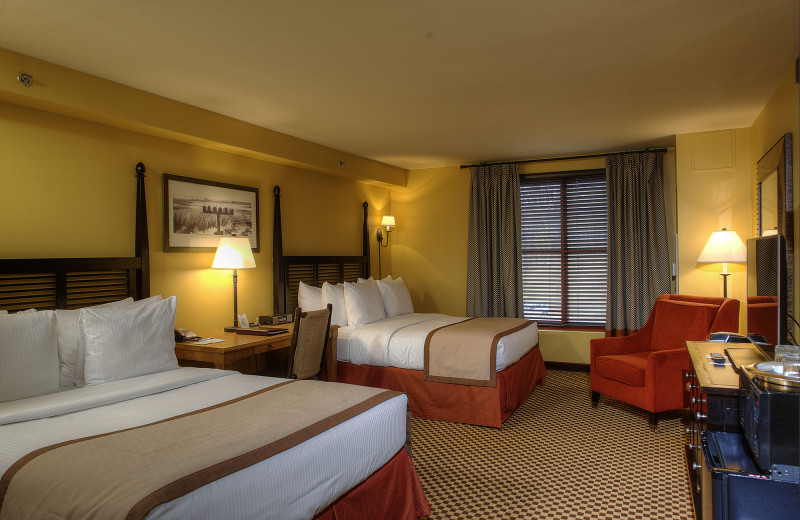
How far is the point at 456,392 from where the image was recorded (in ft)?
14.3

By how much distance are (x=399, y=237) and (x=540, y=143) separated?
251 centimetres

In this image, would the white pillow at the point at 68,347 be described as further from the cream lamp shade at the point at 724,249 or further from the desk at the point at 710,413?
the cream lamp shade at the point at 724,249

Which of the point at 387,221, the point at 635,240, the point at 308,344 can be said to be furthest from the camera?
the point at 387,221

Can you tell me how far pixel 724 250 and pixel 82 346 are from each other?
504 centimetres

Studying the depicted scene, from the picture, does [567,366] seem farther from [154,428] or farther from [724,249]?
[154,428]

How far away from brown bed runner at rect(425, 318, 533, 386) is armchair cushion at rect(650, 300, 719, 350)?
4.27 feet

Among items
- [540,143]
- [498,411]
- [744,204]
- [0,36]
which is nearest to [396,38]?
[0,36]

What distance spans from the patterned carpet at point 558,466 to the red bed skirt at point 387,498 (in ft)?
0.87

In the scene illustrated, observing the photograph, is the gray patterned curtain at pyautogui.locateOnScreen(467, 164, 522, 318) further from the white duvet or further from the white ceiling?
the white ceiling

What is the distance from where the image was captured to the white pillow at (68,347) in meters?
2.84

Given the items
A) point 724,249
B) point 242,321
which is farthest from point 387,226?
point 724,249

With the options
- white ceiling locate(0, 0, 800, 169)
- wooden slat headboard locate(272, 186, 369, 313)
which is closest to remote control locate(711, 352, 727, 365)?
white ceiling locate(0, 0, 800, 169)

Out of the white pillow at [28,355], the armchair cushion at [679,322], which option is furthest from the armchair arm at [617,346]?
the white pillow at [28,355]

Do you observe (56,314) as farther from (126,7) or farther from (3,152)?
(126,7)
